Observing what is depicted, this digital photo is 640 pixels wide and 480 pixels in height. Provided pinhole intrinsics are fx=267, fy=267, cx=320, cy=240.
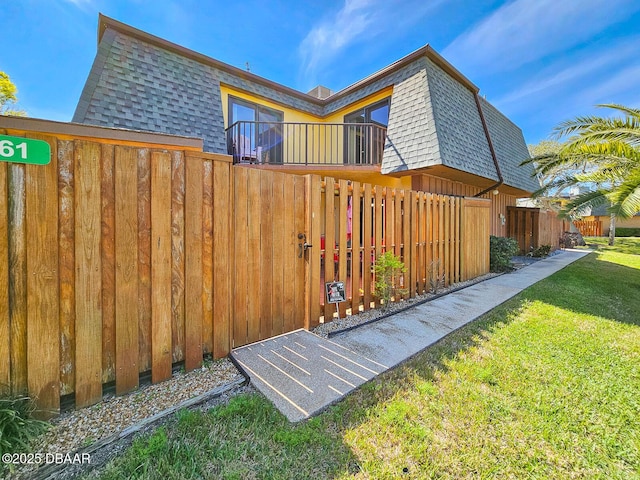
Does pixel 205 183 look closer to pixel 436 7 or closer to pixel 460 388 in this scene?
pixel 460 388

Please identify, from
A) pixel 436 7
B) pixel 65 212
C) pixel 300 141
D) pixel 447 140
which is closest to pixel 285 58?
pixel 300 141

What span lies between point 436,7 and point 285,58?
19.1ft

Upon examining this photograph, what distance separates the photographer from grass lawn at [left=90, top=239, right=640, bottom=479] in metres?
1.63

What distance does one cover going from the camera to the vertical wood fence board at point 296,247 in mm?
3568

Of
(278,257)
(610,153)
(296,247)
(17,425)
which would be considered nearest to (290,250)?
(296,247)

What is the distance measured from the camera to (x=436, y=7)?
798 cm

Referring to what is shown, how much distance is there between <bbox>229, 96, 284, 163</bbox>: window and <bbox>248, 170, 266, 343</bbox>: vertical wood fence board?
183 inches

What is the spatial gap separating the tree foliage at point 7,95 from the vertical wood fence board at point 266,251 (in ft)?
64.5

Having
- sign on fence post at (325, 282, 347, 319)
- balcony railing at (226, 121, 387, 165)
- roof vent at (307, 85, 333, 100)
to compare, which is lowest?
sign on fence post at (325, 282, 347, 319)

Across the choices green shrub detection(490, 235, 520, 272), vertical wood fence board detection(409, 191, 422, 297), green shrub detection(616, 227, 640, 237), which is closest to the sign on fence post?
vertical wood fence board detection(409, 191, 422, 297)

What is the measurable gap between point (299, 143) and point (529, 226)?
36.1ft

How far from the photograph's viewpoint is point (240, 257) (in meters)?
3.06

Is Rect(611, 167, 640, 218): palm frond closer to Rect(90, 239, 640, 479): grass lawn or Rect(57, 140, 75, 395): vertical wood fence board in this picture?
Rect(90, 239, 640, 479): grass lawn

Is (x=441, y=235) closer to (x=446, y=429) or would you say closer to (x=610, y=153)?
(x=610, y=153)
